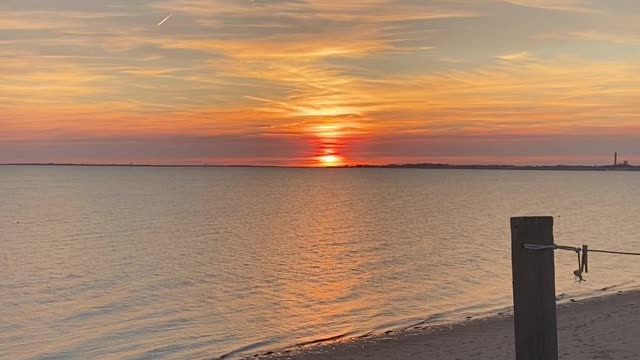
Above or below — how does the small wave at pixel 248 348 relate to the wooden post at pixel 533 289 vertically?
below

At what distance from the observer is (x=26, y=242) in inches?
1758

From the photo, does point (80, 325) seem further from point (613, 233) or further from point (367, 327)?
point (613, 233)

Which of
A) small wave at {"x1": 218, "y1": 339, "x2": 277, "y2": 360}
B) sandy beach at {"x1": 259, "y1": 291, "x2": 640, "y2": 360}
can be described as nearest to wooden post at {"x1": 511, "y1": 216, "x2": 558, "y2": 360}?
sandy beach at {"x1": 259, "y1": 291, "x2": 640, "y2": 360}

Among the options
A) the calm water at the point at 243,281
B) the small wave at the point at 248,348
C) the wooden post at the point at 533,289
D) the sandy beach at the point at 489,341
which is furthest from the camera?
the calm water at the point at 243,281

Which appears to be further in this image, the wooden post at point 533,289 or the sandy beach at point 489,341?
the sandy beach at point 489,341

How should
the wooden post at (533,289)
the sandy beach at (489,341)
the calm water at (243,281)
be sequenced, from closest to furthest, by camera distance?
the wooden post at (533,289), the sandy beach at (489,341), the calm water at (243,281)

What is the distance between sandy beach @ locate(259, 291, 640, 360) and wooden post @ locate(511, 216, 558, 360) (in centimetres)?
918

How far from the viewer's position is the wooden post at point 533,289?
4.18 m

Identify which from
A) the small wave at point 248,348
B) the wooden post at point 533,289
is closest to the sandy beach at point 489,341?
the small wave at point 248,348

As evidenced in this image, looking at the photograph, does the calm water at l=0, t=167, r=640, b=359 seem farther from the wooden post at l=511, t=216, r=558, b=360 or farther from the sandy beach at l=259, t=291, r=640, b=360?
the wooden post at l=511, t=216, r=558, b=360

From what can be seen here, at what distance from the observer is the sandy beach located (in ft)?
44.1

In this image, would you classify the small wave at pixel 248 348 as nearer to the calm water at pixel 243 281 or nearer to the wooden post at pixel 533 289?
the calm water at pixel 243 281

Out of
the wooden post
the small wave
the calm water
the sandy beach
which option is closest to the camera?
the wooden post

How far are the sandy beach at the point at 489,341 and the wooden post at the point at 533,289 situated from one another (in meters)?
9.18
